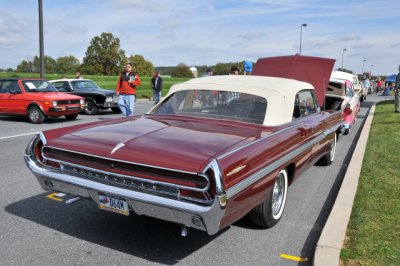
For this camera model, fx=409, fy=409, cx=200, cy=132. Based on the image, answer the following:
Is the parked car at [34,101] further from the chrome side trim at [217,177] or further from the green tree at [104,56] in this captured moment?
the green tree at [104,56]

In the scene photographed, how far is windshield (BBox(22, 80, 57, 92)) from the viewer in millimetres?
13211

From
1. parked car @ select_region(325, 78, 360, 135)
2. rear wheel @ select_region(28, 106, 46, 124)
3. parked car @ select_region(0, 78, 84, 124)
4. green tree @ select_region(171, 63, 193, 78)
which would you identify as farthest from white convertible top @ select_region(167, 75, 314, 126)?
green tree @ select_region(171, 63, 193, 78)

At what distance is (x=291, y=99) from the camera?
4.88 metres

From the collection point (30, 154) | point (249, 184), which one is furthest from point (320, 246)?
point (30, 154)

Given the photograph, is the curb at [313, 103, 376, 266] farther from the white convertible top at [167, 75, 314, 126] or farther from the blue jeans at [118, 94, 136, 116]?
the blue jeans at [118, 94, 136, 116]

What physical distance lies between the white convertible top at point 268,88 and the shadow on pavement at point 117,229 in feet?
4.94

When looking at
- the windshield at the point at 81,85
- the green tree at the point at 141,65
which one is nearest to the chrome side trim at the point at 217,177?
the windshield at the point at 81,85

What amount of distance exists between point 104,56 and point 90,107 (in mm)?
73121

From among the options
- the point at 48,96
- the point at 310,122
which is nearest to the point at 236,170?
the point at 310,122

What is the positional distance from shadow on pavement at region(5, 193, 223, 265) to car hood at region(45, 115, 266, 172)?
0.93 meters

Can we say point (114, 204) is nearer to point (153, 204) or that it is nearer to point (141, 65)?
point (153, 204)

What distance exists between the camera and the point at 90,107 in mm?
15570

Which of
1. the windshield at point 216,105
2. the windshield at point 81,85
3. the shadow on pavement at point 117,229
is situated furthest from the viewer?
the windshield at point 81,85

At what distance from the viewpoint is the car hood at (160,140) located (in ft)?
10.4
